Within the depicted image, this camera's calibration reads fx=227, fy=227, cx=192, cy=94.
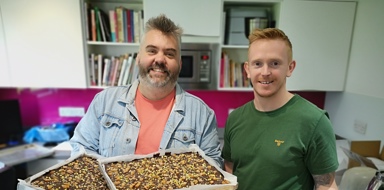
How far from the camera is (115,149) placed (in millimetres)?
1027

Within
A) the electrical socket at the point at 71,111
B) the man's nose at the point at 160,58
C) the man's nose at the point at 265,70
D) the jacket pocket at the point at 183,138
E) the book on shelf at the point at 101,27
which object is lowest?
the electrical socket at the point at 71,111

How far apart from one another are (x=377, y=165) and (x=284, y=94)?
1111mm

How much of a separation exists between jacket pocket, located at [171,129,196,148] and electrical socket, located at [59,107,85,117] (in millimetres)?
1810

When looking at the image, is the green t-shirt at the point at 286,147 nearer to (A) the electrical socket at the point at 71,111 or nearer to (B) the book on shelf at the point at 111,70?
(B) the book on shelf at the point at 111,70

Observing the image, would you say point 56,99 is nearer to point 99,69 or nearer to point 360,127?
point 99,69

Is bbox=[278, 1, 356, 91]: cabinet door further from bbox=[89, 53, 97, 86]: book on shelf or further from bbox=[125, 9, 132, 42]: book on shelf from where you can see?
bbox=[89, 53, 97, 86]: book on shelf

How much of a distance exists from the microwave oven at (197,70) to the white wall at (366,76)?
1233 mm

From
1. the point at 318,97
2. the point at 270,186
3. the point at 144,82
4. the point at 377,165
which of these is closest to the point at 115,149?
the point at 144,82

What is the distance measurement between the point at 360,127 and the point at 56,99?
296 cm

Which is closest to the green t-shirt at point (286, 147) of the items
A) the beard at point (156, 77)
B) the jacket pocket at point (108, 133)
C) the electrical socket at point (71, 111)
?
the beard at point (156, 77)

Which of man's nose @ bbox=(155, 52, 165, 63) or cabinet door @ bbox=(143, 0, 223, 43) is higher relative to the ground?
cabinet door @ bbox=(143, 0, 223, 43)

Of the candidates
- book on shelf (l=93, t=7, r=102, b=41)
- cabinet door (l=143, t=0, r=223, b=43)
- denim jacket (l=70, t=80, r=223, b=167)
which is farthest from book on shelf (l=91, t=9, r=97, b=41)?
denim jacket (l=70, t=80, r=223, b=167)

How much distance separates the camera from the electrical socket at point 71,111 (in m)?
2.46

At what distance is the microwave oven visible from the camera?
6.57 ft
